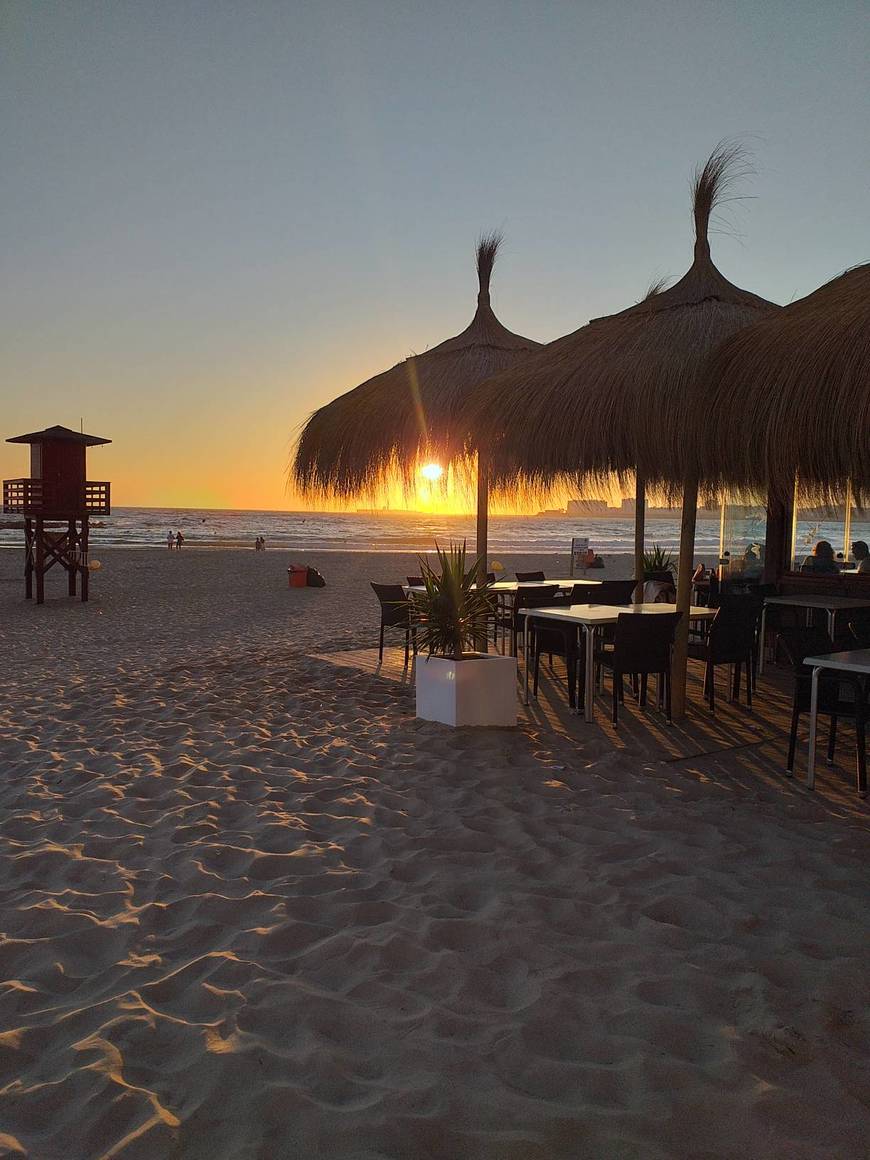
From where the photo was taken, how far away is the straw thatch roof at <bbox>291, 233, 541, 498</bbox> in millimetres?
7516

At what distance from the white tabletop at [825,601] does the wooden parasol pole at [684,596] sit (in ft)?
4.20

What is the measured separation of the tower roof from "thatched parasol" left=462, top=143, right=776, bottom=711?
439 inches

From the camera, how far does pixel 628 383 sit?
5117 millimetres

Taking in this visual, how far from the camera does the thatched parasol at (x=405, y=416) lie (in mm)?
7512

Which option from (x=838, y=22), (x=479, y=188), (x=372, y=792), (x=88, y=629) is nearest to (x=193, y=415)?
(x=88, y=629)

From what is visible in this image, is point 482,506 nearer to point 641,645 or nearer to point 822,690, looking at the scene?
point 641,645

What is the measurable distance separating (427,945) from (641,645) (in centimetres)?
299

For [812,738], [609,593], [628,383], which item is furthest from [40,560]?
[812,738]

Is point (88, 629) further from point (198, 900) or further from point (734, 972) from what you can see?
point (734, 972)

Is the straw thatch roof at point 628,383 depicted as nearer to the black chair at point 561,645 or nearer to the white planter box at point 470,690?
the black chair at point 561,645

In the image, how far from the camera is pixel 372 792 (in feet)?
12.3

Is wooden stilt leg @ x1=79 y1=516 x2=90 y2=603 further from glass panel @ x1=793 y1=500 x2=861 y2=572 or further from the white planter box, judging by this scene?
glass panel @ x1=793 y1=500 x2=861 y2=572

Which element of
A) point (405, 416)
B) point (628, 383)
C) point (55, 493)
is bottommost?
point (55, 493)

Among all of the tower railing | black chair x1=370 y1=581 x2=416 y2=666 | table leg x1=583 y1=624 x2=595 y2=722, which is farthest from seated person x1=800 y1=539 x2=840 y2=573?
the tower railing
